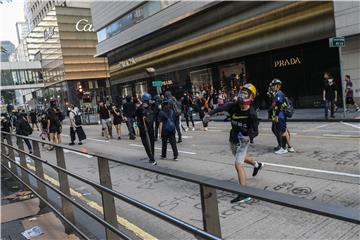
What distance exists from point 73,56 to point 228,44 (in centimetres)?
3935

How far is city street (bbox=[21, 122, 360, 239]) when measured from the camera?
7.06ft

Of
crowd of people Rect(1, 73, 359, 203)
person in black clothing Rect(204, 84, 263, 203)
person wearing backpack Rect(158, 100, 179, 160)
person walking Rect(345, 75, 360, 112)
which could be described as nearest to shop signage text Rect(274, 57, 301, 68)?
person walking Rect(345, 75, 360, 112)

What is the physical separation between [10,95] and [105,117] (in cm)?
9619

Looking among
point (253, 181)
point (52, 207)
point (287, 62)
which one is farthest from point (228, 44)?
point (52, 207)

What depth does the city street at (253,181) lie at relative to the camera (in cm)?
215

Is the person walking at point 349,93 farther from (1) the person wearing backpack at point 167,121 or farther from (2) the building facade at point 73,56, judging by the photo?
(2) the building facade at point 73,56

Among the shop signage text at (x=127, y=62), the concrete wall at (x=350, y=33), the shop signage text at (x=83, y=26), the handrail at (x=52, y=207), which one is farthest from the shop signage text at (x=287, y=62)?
the shop signage text at (x=83, y=26)

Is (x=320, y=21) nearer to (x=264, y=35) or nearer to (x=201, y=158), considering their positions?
(x=264, y=35)

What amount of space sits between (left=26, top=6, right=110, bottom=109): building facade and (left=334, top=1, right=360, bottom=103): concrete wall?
42.0 m

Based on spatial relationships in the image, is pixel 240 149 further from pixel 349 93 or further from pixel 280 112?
pixel 349 93

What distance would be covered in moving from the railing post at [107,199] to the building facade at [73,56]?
53.2 meters

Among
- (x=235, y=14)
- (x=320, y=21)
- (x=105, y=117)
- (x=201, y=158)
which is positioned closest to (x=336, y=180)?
(x=201, y=158)

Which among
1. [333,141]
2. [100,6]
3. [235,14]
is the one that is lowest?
[333,141]

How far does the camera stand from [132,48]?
1538 inches
